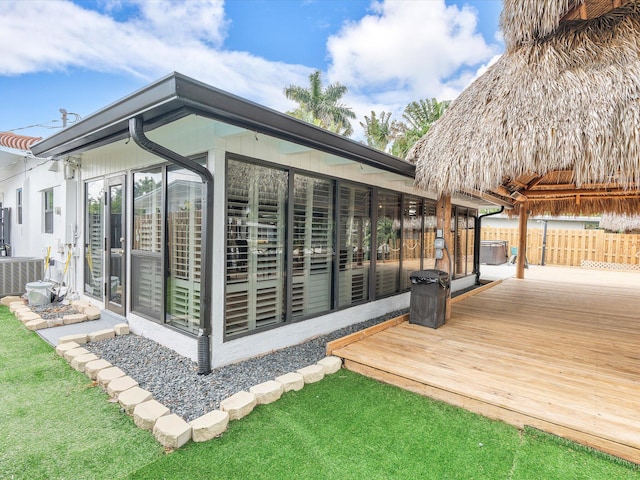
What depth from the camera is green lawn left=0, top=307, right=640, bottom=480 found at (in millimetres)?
2289

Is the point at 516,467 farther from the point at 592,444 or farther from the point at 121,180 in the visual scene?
the point at 121,180

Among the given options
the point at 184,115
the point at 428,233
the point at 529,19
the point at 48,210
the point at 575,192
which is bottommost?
the point at 428,233

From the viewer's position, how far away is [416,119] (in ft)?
85.3

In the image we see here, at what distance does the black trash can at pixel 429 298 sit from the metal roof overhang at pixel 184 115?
2185mm

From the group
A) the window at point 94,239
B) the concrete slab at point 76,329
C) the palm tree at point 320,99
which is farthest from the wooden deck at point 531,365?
the palm tree at point 320,99

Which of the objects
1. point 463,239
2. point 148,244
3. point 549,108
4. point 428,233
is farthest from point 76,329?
point 463,239

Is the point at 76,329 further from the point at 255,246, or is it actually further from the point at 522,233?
the point at 522,233

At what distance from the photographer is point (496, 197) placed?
8062 mm

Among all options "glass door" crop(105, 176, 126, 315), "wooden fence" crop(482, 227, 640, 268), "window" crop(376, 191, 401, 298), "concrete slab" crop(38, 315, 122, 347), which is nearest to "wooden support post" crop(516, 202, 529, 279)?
"window" crop(376, 191, 401, 298)

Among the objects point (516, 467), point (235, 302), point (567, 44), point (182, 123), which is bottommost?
point (516, 467)

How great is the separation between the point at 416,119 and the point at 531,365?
2505 centimetres

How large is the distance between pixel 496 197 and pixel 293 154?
5.78 m

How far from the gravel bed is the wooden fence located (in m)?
14.7

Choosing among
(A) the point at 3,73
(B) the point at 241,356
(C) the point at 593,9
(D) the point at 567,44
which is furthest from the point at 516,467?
(A) the point at 3,73
